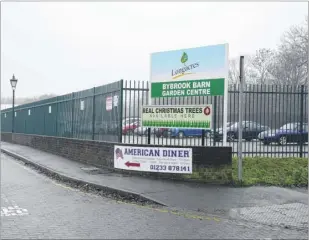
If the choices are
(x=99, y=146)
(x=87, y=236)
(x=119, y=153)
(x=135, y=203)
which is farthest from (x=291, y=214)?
(x=99, y=146)

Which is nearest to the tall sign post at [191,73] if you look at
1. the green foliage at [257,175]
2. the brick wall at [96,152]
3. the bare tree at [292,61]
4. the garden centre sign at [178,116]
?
the garden centre sign at [178,116]

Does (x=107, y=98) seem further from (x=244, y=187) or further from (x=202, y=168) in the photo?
(x=244, y=187)

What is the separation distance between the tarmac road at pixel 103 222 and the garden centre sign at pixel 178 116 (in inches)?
136

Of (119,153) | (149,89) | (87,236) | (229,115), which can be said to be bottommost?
(87,236)

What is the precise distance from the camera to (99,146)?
534 inches

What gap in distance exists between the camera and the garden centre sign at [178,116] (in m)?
11.2

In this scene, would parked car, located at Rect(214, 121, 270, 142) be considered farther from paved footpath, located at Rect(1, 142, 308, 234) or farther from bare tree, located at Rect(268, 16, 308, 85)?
bare tree, located at Rect(268, 16, 308, 85)

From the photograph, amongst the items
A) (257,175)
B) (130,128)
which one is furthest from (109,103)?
(257,175)

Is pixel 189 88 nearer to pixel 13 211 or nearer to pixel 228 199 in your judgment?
pixel 228 199

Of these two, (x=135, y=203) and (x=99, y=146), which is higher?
(x=99, y=146)

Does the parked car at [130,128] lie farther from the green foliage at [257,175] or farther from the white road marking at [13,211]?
the white road marking at [13,211]

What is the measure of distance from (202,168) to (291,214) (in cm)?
353

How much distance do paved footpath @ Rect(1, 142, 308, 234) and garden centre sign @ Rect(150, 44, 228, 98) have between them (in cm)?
285

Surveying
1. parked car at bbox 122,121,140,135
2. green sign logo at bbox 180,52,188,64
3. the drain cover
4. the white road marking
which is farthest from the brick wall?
the white road marking
